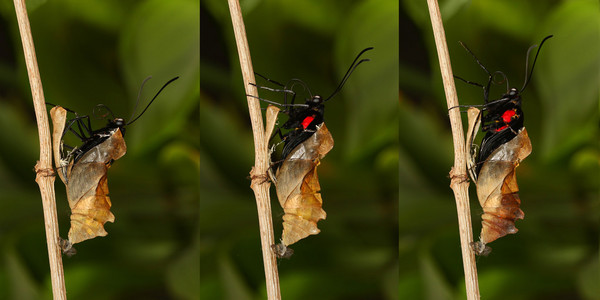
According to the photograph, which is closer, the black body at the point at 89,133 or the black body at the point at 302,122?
the black body at the point at 302,122

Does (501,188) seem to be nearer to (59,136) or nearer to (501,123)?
(501,123)

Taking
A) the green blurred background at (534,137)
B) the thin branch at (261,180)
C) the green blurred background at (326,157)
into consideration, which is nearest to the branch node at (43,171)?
the green blurred background at (326,157)

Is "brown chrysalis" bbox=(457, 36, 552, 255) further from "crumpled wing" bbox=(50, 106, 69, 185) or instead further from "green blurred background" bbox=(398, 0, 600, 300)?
"crumpled wing" bbox=(50, 106, 69, 185)

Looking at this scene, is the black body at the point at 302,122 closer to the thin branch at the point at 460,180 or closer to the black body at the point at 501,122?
the thin branch at the point at 460,180

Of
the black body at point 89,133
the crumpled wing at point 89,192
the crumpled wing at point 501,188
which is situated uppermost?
the black body at point 89,133

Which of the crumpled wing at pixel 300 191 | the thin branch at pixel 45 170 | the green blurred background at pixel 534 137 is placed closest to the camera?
the crumpled wing at pixel 300 191

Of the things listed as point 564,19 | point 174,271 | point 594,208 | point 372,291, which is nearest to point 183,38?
point 174,271

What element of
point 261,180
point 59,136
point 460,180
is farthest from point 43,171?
point 460,180

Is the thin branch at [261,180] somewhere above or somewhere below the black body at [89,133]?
below
